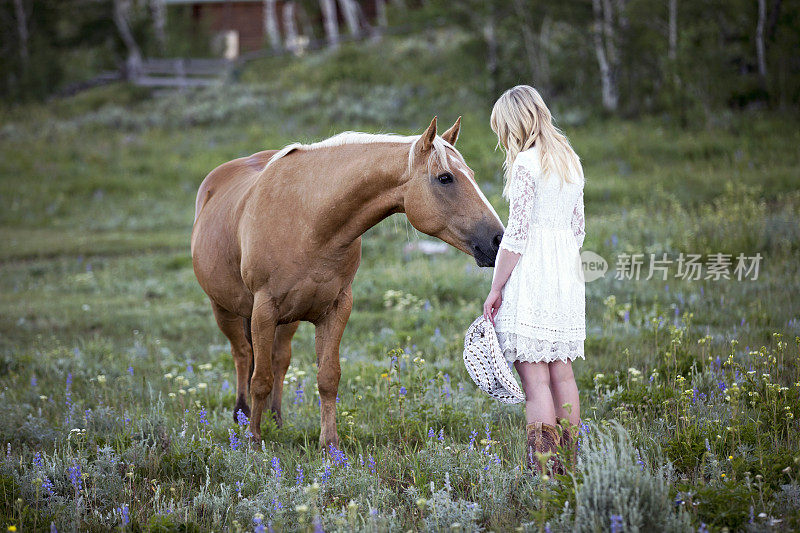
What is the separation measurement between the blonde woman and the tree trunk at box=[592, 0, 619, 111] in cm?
1545

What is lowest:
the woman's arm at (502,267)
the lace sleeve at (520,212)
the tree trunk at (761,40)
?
the woman's arm at (502,267)

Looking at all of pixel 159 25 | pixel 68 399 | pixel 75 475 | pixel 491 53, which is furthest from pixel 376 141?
pixel 159 25

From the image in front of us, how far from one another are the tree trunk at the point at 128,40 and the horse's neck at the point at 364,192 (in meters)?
29.2

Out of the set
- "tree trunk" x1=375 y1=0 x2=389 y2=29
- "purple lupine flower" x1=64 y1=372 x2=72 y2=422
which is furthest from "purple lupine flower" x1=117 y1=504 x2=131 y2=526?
"tree trunk" x1=375 y1=0 x2=389 y2=29

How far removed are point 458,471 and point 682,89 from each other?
14741 mm

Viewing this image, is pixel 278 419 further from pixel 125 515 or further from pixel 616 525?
pixel 616 525

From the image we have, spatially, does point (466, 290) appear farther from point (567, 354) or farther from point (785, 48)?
point (785, 48)

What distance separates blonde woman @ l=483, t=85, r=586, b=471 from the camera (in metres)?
3.99

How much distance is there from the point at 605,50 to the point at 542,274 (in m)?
16.6

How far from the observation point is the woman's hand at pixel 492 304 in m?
4.11

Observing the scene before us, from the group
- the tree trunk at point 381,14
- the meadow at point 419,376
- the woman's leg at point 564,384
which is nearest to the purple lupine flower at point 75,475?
the meadow at point 419,376

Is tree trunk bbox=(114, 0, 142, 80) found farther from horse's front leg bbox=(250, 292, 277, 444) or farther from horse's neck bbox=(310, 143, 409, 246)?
horse's neck bbox=(310, 143, 409, 246)

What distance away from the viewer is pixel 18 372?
726 centimetres

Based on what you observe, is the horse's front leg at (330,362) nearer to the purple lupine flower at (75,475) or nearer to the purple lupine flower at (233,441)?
the purple lupine flower at (233,441)
